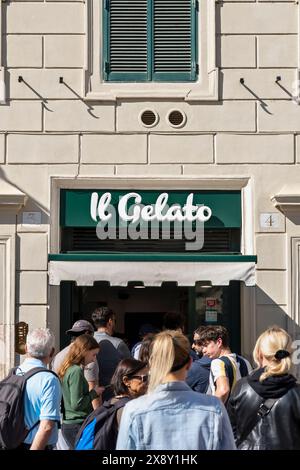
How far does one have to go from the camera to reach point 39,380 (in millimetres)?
7160

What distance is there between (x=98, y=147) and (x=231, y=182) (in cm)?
188

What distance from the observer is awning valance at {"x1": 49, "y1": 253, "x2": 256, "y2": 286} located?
12211mm

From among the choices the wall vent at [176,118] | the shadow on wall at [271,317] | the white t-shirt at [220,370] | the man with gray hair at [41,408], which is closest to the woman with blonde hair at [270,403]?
the man with gray hair at [41,408]

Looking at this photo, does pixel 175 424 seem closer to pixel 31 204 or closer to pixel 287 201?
pixel 287 201

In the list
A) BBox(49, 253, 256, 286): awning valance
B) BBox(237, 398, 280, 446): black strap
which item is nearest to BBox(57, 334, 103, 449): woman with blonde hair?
BBox(237, 398, 280, 446): black strap

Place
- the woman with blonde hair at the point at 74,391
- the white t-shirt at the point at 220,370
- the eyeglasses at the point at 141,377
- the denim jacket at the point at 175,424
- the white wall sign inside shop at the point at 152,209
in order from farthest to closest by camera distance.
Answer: the white wall sign inside shop at the point at 152,209
the woman with blonde hair at the point at 74,391
the white t-shirt at the point at 220,370
the eyeglasses at the point at 141,377
the denim jacket at the point at 175,424

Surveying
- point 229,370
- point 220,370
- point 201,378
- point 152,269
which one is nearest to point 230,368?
point 229,370

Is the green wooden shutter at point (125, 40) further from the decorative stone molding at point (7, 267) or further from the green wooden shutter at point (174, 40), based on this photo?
the decorative stone molding at point (7, 267)

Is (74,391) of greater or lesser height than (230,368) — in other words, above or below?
below

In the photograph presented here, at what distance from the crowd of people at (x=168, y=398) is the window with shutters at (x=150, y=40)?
15.9ft

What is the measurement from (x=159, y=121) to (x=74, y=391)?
17.5ft

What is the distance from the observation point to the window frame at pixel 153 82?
1304 centimetres

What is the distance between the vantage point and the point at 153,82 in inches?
520

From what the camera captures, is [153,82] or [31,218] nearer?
[31,218]
